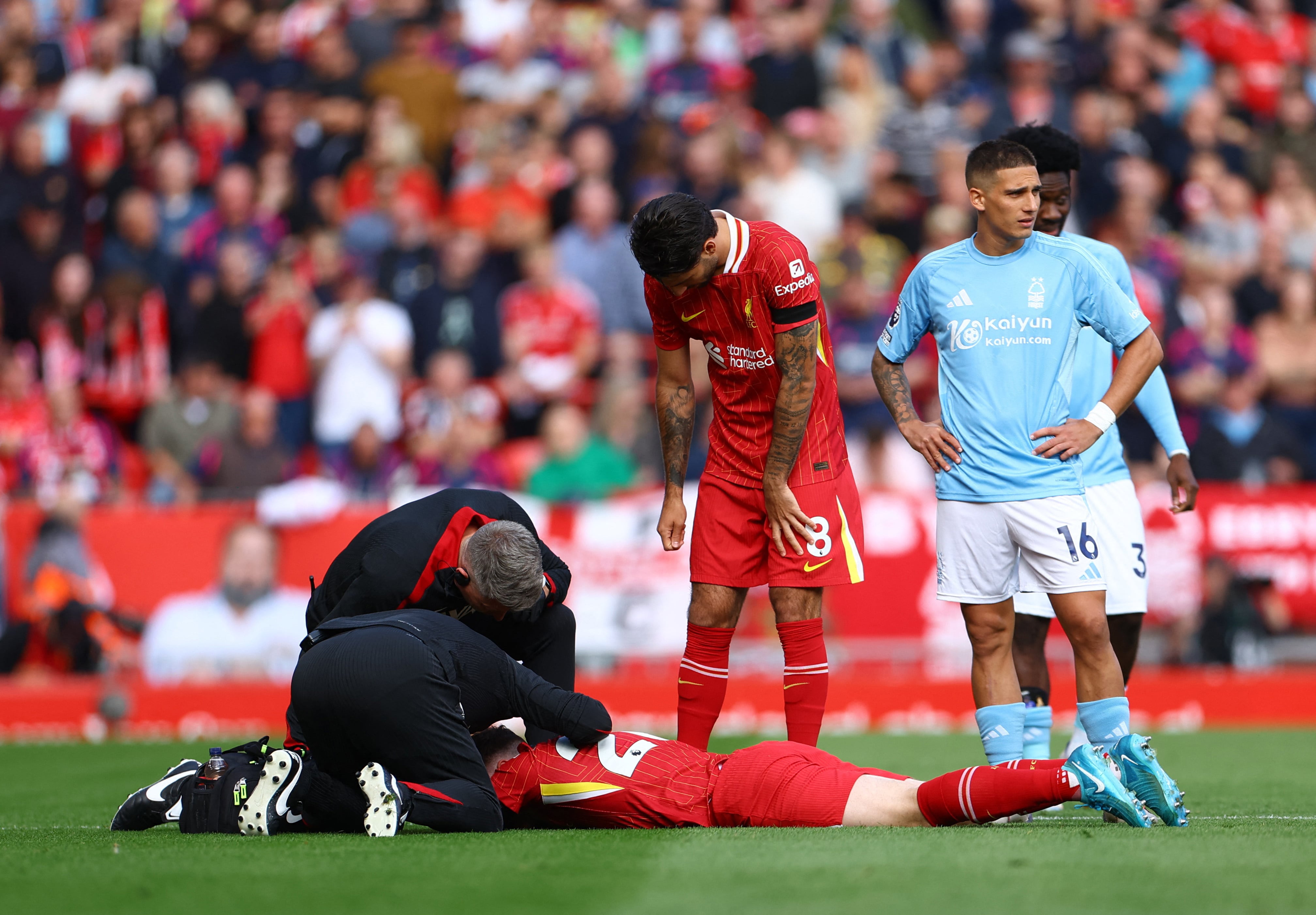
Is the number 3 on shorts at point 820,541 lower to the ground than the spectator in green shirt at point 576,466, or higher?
lower

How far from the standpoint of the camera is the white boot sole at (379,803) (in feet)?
16.4

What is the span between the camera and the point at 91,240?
15312 millimetres

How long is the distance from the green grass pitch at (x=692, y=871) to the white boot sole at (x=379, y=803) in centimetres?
8

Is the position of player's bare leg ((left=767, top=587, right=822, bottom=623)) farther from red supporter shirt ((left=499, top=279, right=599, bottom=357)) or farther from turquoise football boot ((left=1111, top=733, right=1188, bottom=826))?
red supporter shirt ((left=499, top=279, right=599, bottom=357))

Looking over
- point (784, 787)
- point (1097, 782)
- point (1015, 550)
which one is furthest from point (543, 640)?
point (1097, 782)

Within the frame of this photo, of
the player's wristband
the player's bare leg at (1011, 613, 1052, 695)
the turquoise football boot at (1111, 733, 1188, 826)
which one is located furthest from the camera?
the player's bare leg at (1011, 613, 1052, 695)

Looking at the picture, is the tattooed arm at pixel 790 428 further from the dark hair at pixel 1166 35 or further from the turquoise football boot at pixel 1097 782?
the dark hair at pixel 1166 35

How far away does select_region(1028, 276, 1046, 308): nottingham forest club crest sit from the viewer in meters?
5.69

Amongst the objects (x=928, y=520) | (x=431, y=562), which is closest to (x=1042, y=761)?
(x=431, y=562)

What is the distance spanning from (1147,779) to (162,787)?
347cm

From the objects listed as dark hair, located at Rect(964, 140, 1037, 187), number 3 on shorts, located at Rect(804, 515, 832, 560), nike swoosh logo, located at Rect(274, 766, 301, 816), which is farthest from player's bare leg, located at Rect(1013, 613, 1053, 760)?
nike swoosh logo, located at Rect(274, 766, 301, 816)

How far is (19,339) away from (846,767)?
448 inches

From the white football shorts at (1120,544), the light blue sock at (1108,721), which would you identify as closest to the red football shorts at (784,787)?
the light blue sock at (1108,721)

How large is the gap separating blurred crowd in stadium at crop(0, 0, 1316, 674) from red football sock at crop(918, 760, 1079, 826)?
7.14 m
